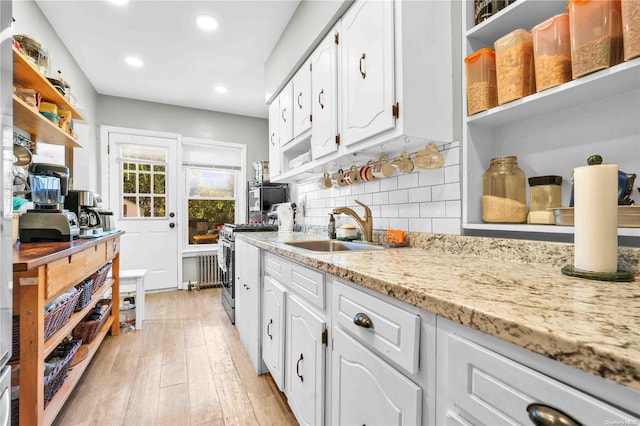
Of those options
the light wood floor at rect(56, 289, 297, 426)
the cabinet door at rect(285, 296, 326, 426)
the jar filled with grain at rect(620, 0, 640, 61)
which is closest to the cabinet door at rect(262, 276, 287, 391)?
the cabinet door at rect(285, 296, 326, 426)

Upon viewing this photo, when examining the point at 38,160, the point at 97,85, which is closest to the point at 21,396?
the point at 38,160

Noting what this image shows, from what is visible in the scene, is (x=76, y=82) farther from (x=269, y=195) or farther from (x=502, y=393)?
(x=502, y=393)

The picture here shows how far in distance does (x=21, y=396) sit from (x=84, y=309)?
72 centimetres

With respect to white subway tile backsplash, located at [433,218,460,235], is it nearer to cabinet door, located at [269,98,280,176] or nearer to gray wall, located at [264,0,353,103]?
gray wall, located at [264,0,353,103]

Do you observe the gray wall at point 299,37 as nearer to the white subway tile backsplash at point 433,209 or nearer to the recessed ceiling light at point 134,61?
the white subway tile backsplash at point 433,209

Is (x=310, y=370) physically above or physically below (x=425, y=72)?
below

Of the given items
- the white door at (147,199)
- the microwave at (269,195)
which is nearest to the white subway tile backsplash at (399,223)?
the microwave at (269,195)

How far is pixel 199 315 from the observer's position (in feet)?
10.0

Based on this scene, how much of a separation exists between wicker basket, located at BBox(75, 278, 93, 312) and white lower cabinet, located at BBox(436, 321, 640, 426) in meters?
2.10

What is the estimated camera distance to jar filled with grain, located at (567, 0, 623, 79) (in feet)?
2.70

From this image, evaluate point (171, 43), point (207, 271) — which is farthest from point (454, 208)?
point (207, 271)

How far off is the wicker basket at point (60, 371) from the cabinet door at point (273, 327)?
1045mm

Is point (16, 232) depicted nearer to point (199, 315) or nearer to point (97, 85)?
point (199, 315)

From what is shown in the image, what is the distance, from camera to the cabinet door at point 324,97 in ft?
5.74
